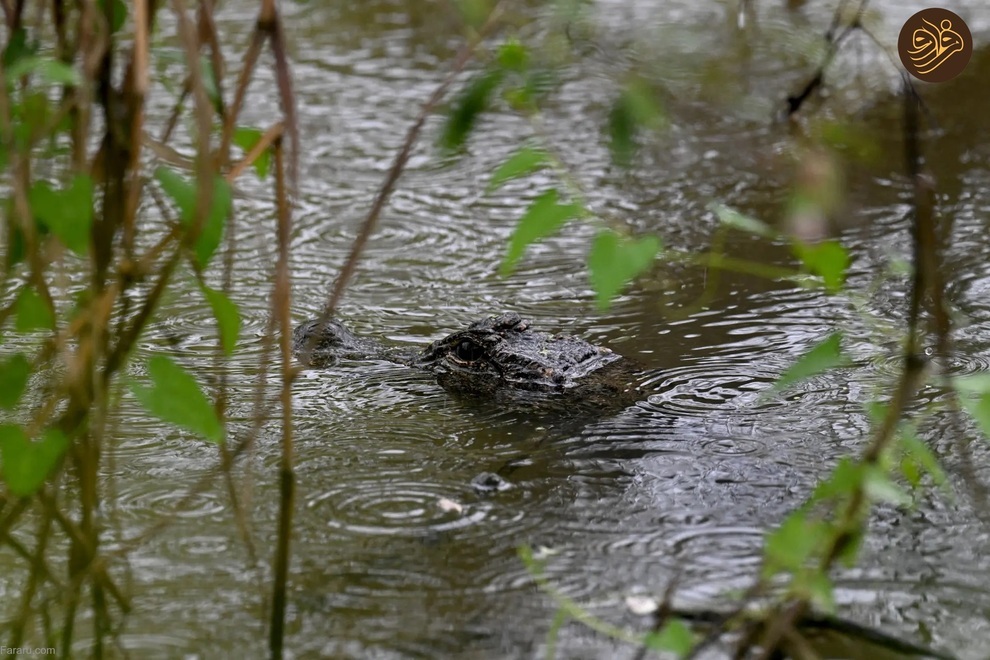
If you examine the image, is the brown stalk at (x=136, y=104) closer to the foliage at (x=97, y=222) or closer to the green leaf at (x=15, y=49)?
the foliage at (x=97, y=222)

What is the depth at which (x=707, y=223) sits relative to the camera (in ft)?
19.2

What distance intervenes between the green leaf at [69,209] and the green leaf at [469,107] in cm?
63

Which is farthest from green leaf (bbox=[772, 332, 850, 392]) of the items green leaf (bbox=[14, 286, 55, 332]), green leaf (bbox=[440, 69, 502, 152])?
green leaf (bbox=[14, 286, 55, 332])

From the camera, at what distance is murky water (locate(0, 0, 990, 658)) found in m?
2.80

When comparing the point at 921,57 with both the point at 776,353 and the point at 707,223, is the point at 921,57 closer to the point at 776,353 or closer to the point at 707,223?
the point at 707,223

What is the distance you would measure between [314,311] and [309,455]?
4.76ft

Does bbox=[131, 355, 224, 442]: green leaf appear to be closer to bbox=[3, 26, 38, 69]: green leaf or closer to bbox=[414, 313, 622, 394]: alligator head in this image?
bbox=[3, 26, 38, 69]: green leaf

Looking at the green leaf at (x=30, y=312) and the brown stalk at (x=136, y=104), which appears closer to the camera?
the brown stalk at (x=136, y=104)

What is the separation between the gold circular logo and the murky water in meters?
0.23

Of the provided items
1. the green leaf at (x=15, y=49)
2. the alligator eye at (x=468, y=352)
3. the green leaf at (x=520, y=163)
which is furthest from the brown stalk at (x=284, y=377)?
the alligator eye at (x=468, y=352)

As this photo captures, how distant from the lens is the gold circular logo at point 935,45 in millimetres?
6254

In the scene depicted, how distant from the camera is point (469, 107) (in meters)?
1.97

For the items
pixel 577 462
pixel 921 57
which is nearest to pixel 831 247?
pixel 577 462

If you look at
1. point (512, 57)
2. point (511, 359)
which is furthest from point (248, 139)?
point (511, 359)
